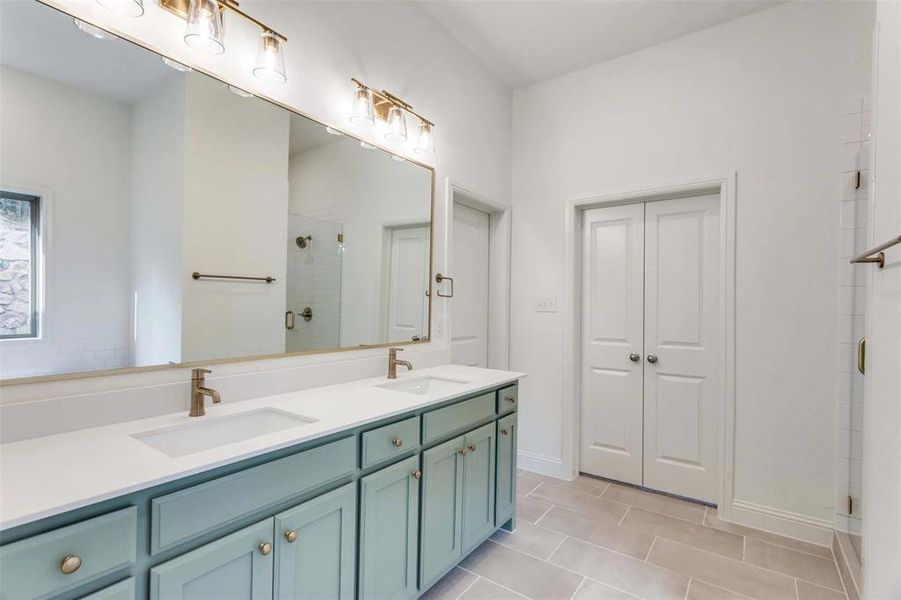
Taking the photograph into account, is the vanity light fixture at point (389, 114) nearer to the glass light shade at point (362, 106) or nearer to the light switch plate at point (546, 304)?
the glass light shade at point (362, 106)

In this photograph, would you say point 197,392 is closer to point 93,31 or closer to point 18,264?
point 18,264

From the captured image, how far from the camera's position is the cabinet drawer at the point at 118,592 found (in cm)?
86

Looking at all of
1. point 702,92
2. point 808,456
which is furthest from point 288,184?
point 808,456

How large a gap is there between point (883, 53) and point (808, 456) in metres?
2.00

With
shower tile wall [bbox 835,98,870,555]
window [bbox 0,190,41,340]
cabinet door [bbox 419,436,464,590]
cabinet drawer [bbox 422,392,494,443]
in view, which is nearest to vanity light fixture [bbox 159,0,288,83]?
window [bbox 0,190,41,340]

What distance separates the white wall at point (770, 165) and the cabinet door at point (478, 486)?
5.05ft

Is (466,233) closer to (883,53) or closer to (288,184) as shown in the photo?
(288,184)

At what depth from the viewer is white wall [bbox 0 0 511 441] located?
1.26 meters

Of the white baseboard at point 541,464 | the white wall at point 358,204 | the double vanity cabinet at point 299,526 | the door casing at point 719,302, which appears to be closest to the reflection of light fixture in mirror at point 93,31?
the white wall at point 358,204

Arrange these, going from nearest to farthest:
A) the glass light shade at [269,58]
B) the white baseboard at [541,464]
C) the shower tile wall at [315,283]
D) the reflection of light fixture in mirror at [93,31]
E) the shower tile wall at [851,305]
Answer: the reflection of light fixture in mirror at [93,31] < the glass light shade at [269,58] < the shower tile wall at [315,283] < the shower tile wall at [851,305] < the white baseboard at [541,464]

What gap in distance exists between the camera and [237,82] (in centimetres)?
162

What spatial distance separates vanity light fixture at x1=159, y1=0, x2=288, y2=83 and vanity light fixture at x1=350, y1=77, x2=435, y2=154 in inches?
17.5

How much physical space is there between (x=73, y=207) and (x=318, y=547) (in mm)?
1220

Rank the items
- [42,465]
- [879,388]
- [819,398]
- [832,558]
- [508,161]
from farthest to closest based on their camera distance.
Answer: [508,161]
[819,398]
[832,558]
[879,388]
[42,465]
